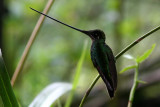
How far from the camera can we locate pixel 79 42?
324cm

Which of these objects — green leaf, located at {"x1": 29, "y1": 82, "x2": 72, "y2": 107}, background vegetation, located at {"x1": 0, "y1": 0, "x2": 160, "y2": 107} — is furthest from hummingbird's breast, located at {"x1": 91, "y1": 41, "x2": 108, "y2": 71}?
background vegetation, located at {"x1": 0, "y1": 0, "x2": 160, "y2": 107}

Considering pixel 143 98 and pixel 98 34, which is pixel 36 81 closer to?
pixel 98 34

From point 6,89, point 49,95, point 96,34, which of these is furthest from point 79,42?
point 6,89

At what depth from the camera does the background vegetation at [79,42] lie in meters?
2.39

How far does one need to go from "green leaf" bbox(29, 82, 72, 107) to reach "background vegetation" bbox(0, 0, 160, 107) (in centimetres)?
108

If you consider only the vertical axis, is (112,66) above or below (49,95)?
above

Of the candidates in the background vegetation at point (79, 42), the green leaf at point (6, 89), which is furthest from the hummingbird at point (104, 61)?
the background vegetation at point (79, 42)

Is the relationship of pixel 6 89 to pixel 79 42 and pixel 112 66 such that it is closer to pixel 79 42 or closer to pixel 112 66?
pixel 112 66

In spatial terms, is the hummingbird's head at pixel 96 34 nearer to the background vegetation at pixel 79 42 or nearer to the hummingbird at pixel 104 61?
the hummingbird at pixel 104 61

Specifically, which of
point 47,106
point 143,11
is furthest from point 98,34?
point 143,11

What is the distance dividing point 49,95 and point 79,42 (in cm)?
236

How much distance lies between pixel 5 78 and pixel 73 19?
2792 mm

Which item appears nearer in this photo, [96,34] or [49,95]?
[96,34]

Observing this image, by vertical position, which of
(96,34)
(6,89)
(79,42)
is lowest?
(79,42)
